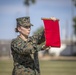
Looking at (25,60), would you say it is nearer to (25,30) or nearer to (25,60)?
(25,60)

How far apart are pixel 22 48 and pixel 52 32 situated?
2.52 ft

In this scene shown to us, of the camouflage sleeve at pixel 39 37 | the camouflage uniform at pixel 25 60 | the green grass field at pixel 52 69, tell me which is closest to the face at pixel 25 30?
the camouflage uniform at pixel 25 60

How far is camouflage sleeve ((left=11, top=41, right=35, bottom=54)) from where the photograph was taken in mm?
5710

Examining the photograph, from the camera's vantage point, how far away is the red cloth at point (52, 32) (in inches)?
243

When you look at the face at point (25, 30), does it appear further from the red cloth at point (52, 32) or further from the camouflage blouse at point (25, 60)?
the red cloth at point (52, 32)

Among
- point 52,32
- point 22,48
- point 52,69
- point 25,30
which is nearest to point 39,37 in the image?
point 52,32

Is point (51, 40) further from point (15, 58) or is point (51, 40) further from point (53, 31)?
point (15, 58)

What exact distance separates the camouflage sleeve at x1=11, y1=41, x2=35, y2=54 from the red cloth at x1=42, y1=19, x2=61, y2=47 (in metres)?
0.47

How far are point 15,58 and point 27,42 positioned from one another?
379 mm

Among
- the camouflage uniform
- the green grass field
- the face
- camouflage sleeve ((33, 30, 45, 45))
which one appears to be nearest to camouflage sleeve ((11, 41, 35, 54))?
the camouflage uniform

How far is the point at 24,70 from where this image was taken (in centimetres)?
602

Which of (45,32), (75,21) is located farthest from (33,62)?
(75,21)

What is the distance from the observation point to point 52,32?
20.7 ft

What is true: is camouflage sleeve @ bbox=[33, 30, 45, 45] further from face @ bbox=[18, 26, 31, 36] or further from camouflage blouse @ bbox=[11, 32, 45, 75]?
face @ bbox=[18, 26, 31, 36]
